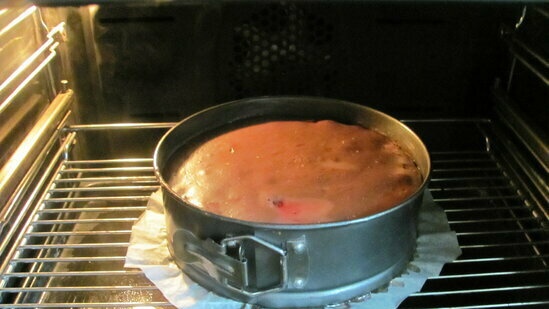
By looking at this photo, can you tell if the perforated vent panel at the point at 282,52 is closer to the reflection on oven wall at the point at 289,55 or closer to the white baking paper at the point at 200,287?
the reflection on oven wall at the point at 289,55

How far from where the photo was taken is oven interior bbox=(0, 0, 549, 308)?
100 centimetres

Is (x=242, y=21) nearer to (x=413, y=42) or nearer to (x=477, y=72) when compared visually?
(x=413, y=42)

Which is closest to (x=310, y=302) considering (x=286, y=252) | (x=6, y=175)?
(x=286, y=252)

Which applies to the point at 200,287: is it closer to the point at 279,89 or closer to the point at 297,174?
the point at 297,174

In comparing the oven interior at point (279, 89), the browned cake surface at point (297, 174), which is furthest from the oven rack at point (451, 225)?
the browned cake surface at point (297, 174)

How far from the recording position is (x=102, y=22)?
107 centimetres

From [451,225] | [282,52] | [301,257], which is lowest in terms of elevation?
[451,225]

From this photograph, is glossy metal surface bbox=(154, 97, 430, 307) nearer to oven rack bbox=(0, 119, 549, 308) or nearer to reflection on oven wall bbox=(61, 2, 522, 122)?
oven rack bbox=(0, 119, 549, 308)

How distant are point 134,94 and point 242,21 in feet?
0.85

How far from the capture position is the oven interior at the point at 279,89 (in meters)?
1.00

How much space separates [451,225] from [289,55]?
17.3 inches

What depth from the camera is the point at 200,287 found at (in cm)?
84

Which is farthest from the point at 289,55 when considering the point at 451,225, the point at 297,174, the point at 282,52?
the point at 451,225

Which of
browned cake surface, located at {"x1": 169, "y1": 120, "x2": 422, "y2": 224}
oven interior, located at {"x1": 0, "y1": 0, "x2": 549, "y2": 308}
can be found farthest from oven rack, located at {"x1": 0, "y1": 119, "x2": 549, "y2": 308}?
browned cake surface, located at {"x1": 169, "y1": 120, "x2": 422, "y2": 224}
